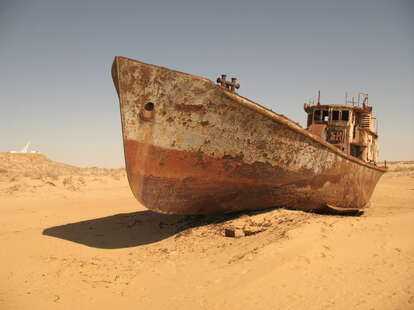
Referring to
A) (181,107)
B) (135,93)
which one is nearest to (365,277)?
(181,107)

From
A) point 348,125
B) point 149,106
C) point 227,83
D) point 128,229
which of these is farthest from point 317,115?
point 128,229

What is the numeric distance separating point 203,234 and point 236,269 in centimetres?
152

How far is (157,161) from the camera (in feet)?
14.6

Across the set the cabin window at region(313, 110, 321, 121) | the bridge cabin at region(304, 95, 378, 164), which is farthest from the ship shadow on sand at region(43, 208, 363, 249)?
the cabin window at region(313, 110, 321, 121)

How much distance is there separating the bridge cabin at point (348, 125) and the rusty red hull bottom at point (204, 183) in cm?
289

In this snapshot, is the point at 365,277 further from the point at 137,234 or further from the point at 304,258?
the point at 137,234

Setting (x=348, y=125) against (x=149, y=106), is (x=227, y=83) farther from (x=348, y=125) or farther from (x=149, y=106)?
(x=348, y=125)

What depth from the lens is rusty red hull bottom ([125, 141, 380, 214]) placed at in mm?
4453

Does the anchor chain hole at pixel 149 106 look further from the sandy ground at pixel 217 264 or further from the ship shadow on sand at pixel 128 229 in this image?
the ship shadow on sand at pixel 128 229

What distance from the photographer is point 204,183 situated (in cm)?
461

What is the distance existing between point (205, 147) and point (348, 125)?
501cm

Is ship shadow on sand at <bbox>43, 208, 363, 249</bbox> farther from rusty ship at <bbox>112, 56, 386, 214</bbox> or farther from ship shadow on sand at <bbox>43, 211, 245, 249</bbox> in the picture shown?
rusty ship at <bbox>112, 56, 386, 214</bbox>

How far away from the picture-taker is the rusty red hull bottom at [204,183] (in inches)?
175

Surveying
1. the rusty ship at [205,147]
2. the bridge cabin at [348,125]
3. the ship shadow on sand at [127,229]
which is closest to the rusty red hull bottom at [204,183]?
the rusty ship at [205,147]
